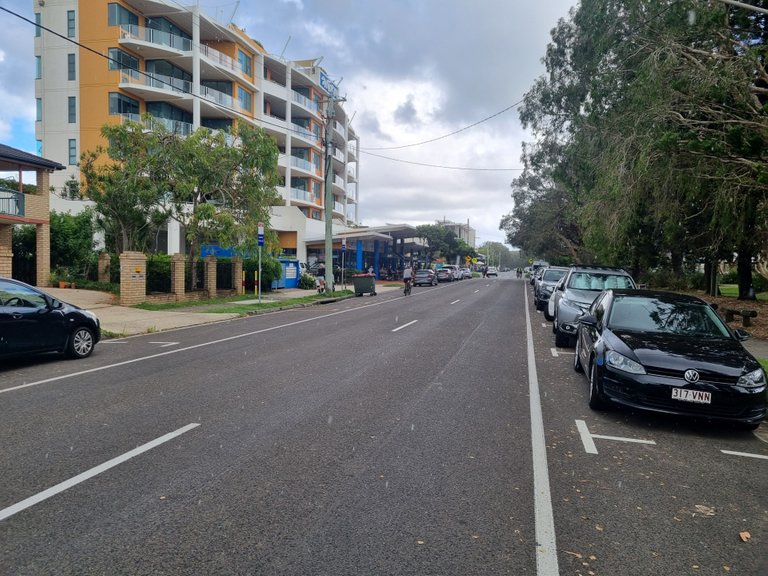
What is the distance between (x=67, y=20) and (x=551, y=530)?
45086mm

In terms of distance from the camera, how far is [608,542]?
11.4 ft

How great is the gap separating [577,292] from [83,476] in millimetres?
11167

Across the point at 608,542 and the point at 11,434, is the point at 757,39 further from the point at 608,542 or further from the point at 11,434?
the point at 11,434

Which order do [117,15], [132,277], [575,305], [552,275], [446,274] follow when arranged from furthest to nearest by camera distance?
[446,274] → [117,15] → [552,275] → [132,277] → [575,305]

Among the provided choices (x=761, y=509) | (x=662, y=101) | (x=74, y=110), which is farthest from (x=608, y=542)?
(x=74, y=110)

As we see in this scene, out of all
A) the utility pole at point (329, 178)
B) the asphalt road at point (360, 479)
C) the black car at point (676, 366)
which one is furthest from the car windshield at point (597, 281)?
the utility pole at point (329, 178)

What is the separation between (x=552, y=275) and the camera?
74.0ft

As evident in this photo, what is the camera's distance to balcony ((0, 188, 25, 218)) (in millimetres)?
22078

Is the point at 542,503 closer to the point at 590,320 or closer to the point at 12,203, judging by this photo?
the point at 590,320

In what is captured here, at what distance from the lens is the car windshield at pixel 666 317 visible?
7.03 metres

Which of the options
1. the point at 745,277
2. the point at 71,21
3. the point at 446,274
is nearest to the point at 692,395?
the point at 745,277

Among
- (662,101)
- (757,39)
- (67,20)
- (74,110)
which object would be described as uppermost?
(67,20)

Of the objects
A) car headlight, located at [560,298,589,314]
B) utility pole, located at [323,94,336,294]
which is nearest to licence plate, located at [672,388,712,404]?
car headlight, located at [560,298,589,314]

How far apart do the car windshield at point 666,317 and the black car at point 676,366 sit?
0.04 feet
